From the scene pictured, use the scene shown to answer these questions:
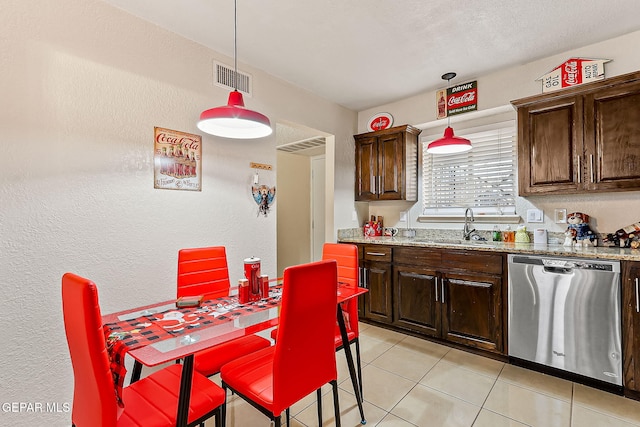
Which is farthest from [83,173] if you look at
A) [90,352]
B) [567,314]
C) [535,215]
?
[535,215]

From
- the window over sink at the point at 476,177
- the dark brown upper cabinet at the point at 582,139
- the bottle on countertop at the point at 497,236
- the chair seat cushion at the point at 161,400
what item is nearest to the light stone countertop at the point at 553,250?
the bottle on countertop at the point at 497,236

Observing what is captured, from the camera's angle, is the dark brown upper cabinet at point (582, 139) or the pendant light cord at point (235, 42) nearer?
the pendant light cord at point (235, 42)

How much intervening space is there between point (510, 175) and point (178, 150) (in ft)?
10.6

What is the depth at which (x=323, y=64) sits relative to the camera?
2.85 metres

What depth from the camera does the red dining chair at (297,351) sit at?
125 centimetres

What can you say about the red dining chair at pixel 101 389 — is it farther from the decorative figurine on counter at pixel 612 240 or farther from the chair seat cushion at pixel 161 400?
the decorative figurine on counter at pixel 612 240

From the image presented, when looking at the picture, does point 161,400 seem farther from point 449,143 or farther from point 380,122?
point 380,122

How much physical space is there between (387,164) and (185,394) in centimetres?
315

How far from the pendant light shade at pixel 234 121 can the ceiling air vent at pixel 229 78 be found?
3.46ft

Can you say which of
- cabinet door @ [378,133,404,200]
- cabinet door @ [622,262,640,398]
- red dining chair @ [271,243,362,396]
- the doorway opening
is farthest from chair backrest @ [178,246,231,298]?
the doorway opening

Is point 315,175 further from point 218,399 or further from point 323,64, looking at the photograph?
point 218,399

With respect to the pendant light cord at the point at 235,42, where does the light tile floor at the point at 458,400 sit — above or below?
below

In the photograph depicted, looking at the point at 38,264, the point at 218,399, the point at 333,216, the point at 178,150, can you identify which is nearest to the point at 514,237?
the point at 333,216

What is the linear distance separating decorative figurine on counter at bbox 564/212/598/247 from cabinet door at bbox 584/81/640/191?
36cm
